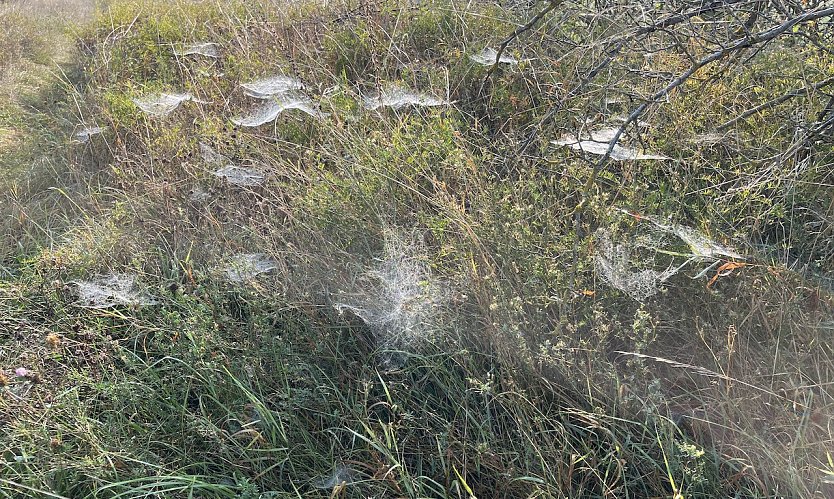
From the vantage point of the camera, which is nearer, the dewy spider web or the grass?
the grass

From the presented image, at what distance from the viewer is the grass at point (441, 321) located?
5.81 ft

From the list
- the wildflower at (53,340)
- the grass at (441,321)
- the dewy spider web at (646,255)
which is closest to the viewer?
the grass at (441,321)

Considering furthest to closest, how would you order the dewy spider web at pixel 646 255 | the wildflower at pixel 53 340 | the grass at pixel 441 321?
the wildflower at pixel 53 340 → the dewy spider web at pixel 646 255 → the grass at pixel 441 321

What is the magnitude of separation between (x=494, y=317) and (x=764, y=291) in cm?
76

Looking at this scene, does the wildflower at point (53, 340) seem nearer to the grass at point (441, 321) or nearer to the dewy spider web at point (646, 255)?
the grass at point (441, 321)

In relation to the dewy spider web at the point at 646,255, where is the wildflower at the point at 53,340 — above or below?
below

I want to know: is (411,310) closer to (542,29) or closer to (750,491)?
(750,491)

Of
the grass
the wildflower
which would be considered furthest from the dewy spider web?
the wildflower

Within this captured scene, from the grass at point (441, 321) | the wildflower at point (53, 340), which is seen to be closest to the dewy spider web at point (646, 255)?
the grass at point (441, 321)

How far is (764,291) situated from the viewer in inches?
74.1

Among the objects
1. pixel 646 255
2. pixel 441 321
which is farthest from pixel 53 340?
pixel 646 255

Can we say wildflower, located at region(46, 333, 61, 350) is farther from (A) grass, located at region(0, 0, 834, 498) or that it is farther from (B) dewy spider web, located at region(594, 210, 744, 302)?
(B) dewy spider web, located at region(594, 210, 744, 302)

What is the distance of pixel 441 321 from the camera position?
2.04m

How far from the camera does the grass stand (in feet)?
5.81
